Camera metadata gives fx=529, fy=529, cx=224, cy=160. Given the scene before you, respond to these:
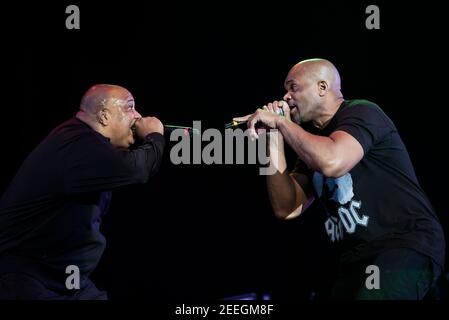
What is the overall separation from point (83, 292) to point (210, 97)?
220cm

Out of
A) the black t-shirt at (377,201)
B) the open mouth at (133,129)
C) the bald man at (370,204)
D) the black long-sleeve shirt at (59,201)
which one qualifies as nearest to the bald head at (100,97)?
the open mouth at (133,129)

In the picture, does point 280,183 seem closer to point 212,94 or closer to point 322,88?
point 322,88

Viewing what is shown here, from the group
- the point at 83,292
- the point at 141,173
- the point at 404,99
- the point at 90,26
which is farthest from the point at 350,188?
the point at 90,26

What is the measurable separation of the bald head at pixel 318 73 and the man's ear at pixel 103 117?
1154 millimetres

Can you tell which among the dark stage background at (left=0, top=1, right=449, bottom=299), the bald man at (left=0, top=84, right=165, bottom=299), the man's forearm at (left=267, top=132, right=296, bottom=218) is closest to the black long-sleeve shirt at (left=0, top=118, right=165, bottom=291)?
the bald man at (left=0, top=84, right=165, bottom=299)

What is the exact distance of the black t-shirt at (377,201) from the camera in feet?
8.41

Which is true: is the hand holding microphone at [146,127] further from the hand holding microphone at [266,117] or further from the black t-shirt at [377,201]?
the black t-shirt at [377,201]

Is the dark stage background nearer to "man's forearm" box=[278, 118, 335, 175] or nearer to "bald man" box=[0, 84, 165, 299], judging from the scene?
"bald man" box=[0, 84, 165, 299]

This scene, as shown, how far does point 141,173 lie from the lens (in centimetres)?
291

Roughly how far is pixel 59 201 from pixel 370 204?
1.62 m

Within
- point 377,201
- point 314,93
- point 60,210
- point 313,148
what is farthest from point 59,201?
point 377,201

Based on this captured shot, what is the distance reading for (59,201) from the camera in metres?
2.83

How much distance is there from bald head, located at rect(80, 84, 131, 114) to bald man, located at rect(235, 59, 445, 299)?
912 millimetres
